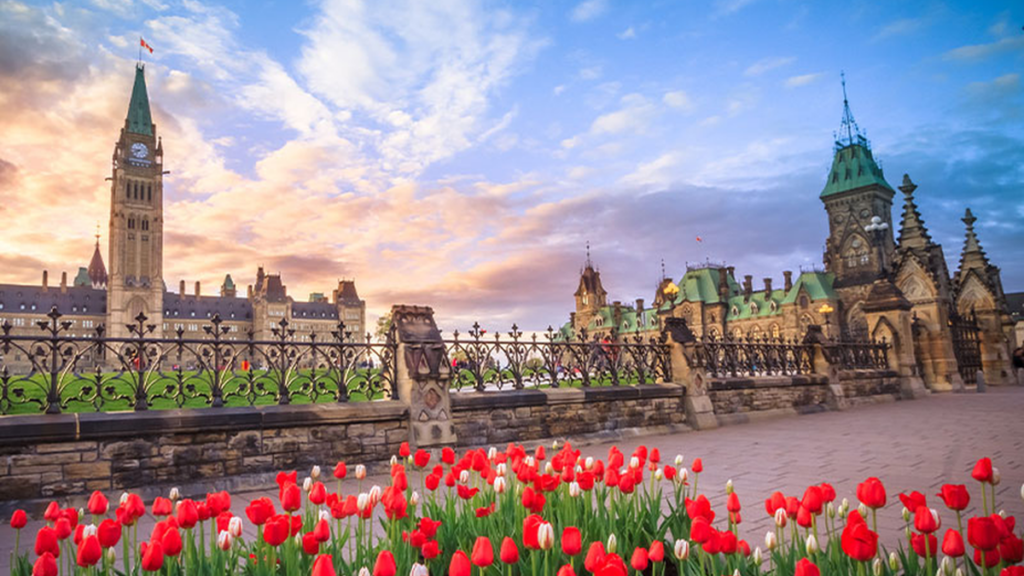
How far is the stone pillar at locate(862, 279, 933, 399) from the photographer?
22.5m

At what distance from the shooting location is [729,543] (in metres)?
2.82

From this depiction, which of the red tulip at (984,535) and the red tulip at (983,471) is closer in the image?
the red tulip at (984,535)

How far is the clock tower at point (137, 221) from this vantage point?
406 ft

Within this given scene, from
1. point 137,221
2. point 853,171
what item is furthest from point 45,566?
point 137,221

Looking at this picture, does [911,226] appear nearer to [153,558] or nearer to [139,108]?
[153,558]

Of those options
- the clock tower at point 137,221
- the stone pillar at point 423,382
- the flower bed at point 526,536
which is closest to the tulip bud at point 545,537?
the flower bed at point 526,536

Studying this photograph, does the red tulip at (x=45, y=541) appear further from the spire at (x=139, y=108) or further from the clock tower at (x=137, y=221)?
the spire at (x=139, y=108)

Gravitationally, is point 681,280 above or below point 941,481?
above

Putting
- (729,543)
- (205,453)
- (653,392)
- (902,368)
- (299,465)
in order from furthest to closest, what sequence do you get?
1. (902,368)
2. (653,392)
3. (299,465)
4. (205,453)
5. (729,543)

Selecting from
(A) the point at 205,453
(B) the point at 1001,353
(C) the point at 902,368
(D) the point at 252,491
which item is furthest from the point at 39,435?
(B) the point at 1001,353

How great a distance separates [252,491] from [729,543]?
678 cm

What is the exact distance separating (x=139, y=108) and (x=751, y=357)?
498ft

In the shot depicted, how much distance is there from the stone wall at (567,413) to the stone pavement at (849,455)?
525mm

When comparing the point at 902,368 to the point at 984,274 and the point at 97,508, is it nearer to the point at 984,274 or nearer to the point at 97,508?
the point at 984,274
